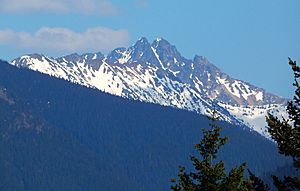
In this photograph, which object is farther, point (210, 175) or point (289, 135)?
point (210, 175)

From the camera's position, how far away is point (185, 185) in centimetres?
3525

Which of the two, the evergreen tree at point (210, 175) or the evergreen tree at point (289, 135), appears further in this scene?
the evergreen tree at point (210, 175)

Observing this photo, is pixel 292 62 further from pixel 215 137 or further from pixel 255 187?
pixel 215 137

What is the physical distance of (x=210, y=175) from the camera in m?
35.7

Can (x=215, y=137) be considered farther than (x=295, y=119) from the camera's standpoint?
Yes

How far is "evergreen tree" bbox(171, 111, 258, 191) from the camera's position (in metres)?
35.2

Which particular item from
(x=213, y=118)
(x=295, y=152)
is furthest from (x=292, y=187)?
(x=213, y=118)

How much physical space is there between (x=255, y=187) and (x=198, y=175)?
15.7ft

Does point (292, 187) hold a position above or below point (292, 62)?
below

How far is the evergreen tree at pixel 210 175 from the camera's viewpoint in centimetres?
3516

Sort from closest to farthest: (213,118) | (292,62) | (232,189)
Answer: (292,62)
(232,189)
(213,118)

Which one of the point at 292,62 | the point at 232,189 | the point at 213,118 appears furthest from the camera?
the point at 213,118

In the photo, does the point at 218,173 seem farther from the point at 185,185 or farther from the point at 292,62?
the point at 292,62

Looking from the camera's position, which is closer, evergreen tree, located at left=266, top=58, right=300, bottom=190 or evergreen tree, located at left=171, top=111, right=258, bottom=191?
evergreen tree, located at left=266, top=58, right=300, bottom=190
